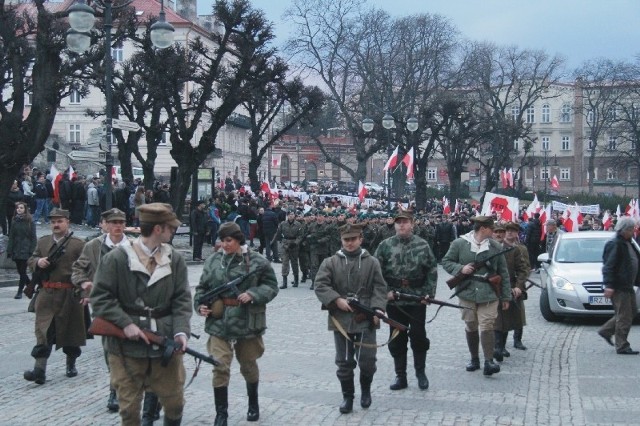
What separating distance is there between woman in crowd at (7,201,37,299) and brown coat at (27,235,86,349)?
6439 millimetres

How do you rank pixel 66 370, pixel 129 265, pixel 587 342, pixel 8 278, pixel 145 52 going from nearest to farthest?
pixel 129 265, pixel 66 370, pixel 587 342, pixel 8 278, pixel 145 52

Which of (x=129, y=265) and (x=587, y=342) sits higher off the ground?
(x=129, y=265)

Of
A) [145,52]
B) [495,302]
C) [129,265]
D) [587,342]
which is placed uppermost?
[145,52]

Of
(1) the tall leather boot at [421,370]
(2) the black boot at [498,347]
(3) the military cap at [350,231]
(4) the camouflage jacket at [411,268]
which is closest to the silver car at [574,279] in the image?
(2) the black boot at [498,347]

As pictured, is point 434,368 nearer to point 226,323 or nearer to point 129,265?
point 226,323

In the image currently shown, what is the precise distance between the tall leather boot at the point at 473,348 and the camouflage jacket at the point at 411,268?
1148 millimetres

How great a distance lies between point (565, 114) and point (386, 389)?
84759mm

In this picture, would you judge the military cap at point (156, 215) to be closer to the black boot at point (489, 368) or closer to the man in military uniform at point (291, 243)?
the black boot at point (489, 368)

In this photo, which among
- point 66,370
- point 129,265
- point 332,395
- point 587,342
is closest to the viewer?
point 129,265

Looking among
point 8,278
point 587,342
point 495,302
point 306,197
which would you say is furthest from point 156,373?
point 306,197

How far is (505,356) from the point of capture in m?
11.9

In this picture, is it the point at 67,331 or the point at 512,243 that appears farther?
the point at 512,243

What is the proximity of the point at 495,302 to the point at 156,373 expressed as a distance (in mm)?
5019

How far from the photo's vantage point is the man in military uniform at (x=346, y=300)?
8.55 metres
